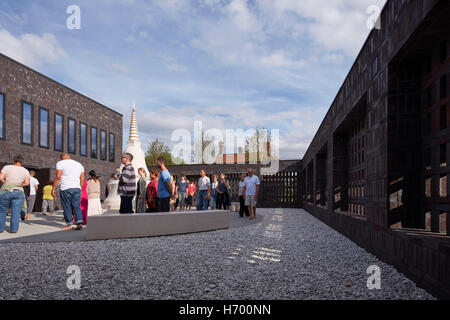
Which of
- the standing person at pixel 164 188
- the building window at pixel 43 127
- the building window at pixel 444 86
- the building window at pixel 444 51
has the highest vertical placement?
the building window at pixel 43 127

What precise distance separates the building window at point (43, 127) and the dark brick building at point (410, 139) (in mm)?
16267

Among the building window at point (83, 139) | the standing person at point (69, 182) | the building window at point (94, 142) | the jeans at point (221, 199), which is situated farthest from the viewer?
the building window at point (94, 142)

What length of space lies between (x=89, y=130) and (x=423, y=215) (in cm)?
2077

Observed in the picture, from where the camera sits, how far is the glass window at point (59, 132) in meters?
18.7

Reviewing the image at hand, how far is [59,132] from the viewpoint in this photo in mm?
19047

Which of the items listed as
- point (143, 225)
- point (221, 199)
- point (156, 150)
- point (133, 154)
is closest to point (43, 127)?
point (133, 154)

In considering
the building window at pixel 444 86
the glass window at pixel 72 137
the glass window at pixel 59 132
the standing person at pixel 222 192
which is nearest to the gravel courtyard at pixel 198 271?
the building window at pixel 444 86

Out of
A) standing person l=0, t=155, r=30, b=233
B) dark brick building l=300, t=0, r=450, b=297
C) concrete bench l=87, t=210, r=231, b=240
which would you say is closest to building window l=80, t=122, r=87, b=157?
standing person l=0, t=155, r=30, b=233

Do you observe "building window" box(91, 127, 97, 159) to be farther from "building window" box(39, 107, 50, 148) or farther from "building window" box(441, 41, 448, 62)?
"building window" box(441, 41, 448, 62)

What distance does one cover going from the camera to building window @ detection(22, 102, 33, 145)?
16203 mm

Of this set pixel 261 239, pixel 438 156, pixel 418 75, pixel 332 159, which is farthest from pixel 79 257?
pixel 332 159

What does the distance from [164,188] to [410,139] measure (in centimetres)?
549

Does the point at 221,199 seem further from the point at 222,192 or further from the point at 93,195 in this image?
the point at 93,195

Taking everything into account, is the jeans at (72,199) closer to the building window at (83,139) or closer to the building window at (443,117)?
the building window at (443,117)
